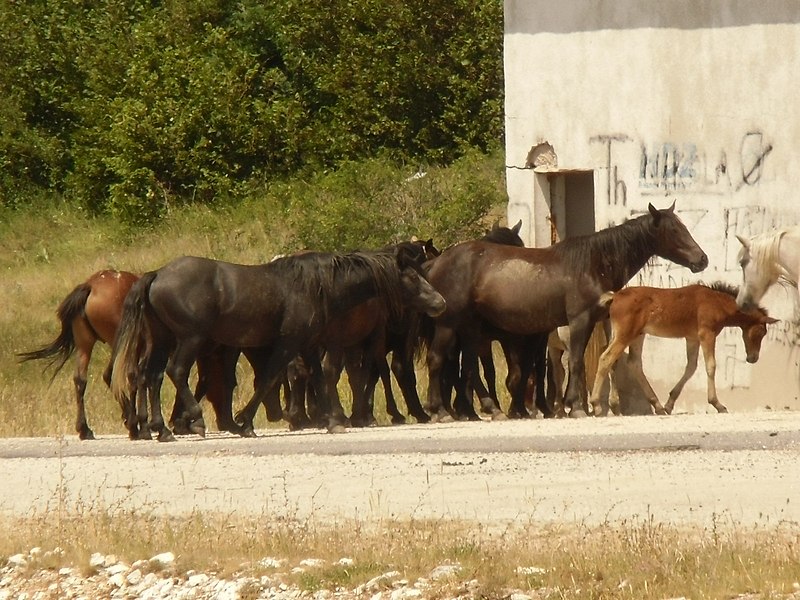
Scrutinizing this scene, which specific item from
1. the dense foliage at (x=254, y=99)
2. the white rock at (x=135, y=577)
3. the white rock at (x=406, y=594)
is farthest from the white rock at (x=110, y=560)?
the dense foliage at (x=254, y=99)

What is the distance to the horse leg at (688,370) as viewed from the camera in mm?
19938

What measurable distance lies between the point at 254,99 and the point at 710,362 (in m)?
16.2

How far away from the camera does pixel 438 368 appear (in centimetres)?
1955

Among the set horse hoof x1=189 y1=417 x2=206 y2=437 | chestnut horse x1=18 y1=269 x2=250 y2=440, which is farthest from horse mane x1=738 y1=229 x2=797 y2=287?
horse hoof x1=189 y1=417 x2=206 y2=437

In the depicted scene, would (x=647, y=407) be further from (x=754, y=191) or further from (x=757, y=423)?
(x=757, y=423)

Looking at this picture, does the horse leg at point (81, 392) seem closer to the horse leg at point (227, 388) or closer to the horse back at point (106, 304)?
the horse back at point (106, 304)

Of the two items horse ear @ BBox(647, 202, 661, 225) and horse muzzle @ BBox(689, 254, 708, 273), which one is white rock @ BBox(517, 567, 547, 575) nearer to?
horse ear @ BBox(647, 202, 661, 225)

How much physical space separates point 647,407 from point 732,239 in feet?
6.95

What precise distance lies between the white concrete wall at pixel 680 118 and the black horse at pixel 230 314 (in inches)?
145

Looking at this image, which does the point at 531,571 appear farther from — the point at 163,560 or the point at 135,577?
the point at 135,577

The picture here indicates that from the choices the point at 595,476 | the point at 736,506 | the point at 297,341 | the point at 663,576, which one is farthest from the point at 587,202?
the point at 663,576

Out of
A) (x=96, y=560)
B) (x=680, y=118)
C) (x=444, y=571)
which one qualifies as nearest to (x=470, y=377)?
(x=680, y=118)

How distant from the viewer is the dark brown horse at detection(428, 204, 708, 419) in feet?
63.1

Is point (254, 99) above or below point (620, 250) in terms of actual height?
above
